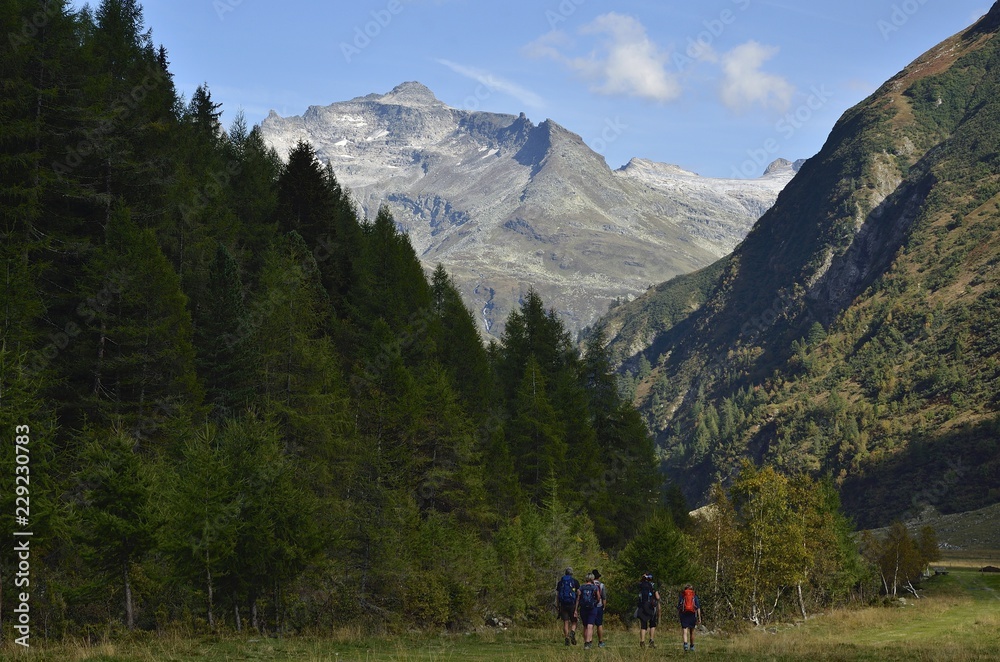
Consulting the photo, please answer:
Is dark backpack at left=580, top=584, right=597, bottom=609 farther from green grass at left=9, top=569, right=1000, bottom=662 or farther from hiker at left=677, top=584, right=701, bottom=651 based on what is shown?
hiker at left=677, top=584, right=701, bottom=651

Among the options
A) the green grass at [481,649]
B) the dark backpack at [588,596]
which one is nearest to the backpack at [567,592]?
the dark backpack at [588,596]

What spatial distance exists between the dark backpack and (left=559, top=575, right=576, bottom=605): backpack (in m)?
0.68

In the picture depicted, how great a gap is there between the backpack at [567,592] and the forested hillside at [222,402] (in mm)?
9917

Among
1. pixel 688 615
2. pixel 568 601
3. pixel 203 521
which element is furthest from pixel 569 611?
pixel 203 521

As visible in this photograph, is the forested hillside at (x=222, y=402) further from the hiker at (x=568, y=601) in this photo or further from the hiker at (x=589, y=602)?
the hiker at (x=589, y=602)

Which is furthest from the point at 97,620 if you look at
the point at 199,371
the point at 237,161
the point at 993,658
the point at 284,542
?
the point at 237,161

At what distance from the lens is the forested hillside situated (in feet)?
87.5

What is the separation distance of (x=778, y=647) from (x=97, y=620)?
22380mm

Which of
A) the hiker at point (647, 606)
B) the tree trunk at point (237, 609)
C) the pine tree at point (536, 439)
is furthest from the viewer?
the pine tree at point (536, 439)

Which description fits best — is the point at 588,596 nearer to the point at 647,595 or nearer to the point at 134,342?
the point at 647,595

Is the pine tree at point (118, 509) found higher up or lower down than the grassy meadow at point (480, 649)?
higher up

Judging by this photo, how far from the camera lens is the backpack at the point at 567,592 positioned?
24234 mm

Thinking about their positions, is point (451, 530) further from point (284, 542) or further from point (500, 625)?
point (284, 542)

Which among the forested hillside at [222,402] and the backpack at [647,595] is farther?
the forested hillside at [222,402]
